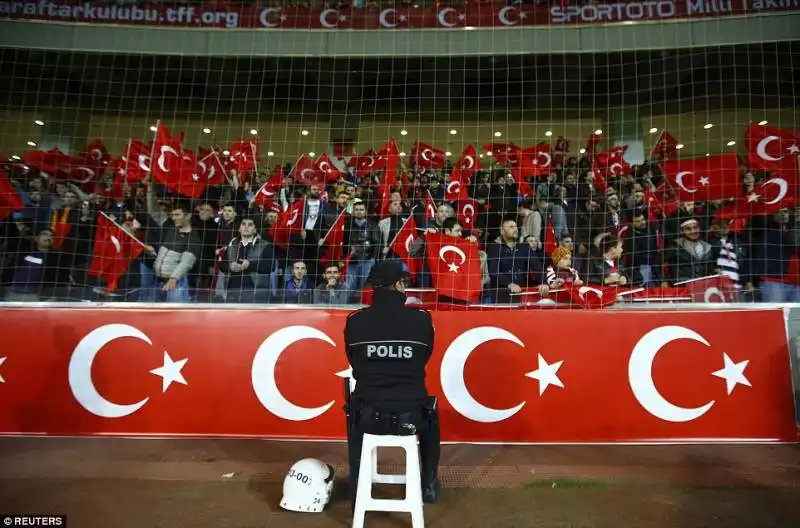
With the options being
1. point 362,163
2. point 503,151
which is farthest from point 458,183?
point 362,163

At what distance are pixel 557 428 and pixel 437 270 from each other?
204 cm

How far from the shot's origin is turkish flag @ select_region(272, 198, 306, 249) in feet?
20.8

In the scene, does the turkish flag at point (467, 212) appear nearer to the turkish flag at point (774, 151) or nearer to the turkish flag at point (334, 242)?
the turkish flag at point (334, 242)

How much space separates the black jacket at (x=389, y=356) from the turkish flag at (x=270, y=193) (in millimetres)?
4137

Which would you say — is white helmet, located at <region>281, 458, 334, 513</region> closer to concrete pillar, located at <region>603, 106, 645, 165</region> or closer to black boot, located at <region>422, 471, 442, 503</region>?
black boot, located at <region>422, 471, 442, 503</region>

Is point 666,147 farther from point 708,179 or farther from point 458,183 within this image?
point 458,183

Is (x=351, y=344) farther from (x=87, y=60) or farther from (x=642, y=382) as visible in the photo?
(x=87, y=60)

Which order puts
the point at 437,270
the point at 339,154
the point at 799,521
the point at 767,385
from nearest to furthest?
the point at 799,521
the point at 767,385
the point at 437,270
the point at 339,154

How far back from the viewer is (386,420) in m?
2.72

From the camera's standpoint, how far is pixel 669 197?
6.74 metres

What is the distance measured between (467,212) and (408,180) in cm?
186

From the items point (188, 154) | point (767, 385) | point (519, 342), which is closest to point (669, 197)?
point (767, 385)

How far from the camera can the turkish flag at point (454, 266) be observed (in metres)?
5.30

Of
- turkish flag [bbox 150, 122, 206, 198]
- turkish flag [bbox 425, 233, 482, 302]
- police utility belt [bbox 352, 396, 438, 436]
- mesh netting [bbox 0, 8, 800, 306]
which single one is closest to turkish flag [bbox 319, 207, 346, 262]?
mesh netting [bbox 0, 8, 800, 306]
